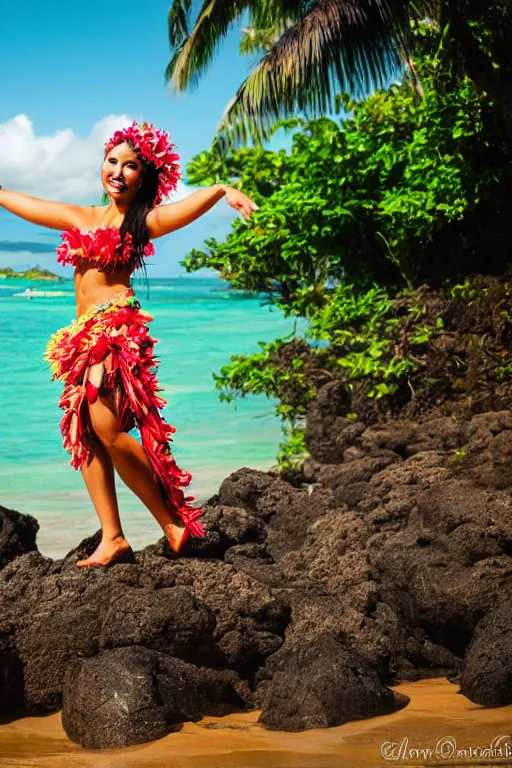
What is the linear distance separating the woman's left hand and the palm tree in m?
3.63

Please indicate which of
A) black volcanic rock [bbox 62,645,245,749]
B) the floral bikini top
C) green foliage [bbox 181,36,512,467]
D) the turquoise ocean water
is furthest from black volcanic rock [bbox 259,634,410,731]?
green foliage [bbox 181,36,512,467]

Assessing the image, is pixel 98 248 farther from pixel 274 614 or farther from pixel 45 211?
pixel 274 614

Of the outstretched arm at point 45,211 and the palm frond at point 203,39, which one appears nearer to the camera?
the outstretched arm at point 45,211

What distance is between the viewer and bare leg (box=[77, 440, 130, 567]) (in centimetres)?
504

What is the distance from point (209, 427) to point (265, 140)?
7874 millimetres

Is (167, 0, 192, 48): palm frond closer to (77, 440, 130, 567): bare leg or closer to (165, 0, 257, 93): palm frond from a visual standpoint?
(165, 0, 257, 93): palm frond

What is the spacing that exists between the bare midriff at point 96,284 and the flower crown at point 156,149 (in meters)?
0.39

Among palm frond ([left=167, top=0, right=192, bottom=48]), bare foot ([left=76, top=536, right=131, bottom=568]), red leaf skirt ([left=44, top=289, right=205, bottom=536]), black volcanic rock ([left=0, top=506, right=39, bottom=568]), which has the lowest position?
bare foot ([left=76, top=536, right=131, bottom=568])

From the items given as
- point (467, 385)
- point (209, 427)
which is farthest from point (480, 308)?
point (209, 427)

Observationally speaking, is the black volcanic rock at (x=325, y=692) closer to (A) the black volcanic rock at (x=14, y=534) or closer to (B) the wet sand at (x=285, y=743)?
(B) the wet sand at (x=285, y=743)

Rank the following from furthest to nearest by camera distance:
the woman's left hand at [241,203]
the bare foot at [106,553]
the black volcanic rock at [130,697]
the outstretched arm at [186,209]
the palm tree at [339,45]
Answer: the palm tree at [339,45] → the bare foot at [106,553] → the outstretched arm at [186,209] → the woman's left hand at [241,203] → the black volcanic rock at [130,697]

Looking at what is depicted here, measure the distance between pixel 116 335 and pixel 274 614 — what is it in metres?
1.39

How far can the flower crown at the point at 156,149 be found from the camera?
5078 mm

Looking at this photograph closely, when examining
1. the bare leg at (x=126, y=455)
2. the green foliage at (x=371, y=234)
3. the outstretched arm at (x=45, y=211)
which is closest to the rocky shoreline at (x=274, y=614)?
the bare leg at (x=126, y=455)
